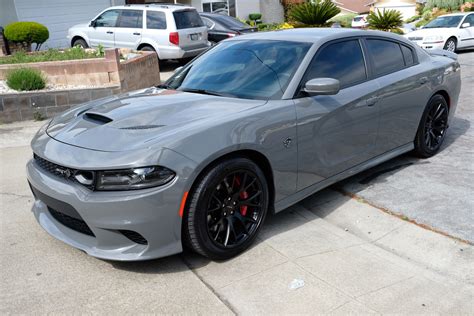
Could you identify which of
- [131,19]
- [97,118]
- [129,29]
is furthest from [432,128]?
[131,19]

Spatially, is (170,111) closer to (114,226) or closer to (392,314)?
(114,226)

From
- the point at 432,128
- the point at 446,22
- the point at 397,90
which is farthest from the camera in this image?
the point at 446,22

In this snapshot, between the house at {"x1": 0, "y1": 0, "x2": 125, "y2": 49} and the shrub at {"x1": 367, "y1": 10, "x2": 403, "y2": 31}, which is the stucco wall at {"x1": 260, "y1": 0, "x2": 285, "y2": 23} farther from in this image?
the house at {"x1": 0, "y1": 0, "x2": 125, "y2": 49}

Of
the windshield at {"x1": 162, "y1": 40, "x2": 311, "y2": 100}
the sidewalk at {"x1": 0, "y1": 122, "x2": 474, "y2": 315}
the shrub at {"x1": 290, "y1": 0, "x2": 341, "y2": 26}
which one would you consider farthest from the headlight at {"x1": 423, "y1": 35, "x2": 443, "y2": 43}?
the sidewalk at {"x1": 0, "y1": 122, "x2": 474, "y2": 315}

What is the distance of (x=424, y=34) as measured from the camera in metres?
16.7

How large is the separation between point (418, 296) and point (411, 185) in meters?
2.07

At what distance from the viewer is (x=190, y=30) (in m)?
13.7

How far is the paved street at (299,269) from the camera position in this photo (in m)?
3.08

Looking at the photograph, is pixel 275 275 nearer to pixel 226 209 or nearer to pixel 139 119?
pixel 226 209

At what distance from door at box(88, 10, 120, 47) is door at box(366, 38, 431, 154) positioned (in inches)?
409

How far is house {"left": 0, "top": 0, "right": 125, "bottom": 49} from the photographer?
1633 centimetres

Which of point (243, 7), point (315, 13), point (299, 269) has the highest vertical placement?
point (243, 7)

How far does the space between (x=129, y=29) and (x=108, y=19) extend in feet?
3.01

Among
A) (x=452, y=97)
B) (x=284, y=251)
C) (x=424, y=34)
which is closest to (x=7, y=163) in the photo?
(x=284, y=251)
